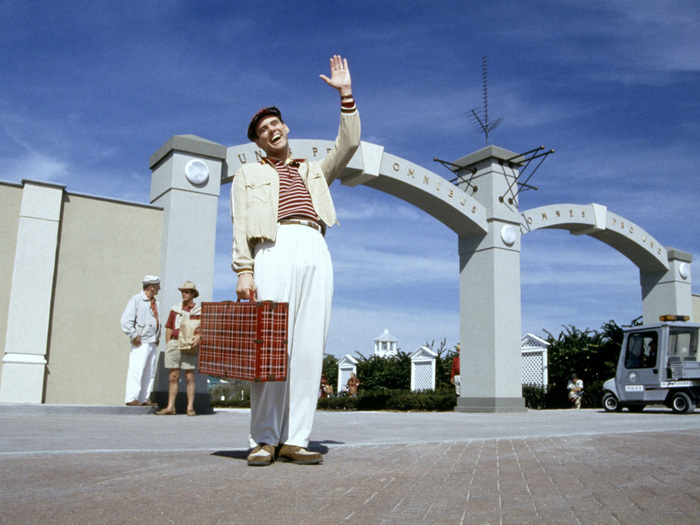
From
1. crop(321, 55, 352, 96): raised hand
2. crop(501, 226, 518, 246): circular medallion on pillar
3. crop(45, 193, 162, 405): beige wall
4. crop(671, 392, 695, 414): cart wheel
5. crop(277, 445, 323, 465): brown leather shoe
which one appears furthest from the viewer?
crop(501, 226, 518, 246): circular medallion on pillar

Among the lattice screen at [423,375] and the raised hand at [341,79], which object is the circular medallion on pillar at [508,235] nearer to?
the lattice screen at [423,375]

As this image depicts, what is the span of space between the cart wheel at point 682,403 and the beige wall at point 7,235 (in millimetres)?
12015

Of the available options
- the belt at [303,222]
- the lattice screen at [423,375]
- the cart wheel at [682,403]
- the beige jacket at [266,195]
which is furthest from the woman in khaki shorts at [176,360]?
the lattice screen at [423,375]

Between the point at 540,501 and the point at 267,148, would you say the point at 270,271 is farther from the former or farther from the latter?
the point at 540,501

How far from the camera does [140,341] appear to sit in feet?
27.4

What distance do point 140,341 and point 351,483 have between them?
20.4 ft

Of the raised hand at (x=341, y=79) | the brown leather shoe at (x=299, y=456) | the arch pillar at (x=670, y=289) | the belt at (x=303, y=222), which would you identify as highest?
the arch pillar at (x=670, y=289)

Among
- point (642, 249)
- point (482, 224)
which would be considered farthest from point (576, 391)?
point (482, 224)

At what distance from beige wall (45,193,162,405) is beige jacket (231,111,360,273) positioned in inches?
254

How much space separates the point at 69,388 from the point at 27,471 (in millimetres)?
6843

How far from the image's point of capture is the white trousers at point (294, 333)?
11.5 ft

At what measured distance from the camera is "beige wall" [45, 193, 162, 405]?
9234mm

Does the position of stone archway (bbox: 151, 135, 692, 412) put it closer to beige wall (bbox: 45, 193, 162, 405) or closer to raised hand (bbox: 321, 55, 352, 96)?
beige wall (bbox: 45, 193, 162, 405)

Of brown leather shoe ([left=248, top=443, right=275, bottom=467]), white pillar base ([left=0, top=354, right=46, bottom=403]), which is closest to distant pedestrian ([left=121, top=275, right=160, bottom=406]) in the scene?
white pillar base ([left=0, top=354, right=46, bottom=403])
